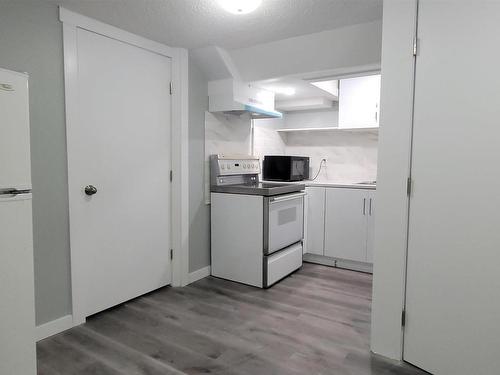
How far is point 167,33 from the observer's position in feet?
8.55

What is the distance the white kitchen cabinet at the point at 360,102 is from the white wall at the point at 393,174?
1961 millimetres

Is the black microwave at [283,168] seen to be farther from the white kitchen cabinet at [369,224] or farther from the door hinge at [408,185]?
the door hinge at [408,185]

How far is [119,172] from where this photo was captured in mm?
2586

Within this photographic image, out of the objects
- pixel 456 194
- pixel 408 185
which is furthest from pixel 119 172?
pixel 456 194

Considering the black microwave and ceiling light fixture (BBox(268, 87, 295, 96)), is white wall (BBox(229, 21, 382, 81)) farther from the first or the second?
the black microwave

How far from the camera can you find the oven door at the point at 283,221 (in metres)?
3.01

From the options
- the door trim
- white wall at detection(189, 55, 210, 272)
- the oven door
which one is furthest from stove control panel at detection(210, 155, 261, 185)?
the oven door

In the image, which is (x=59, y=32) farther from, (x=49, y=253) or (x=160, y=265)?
(x=160, y=265)

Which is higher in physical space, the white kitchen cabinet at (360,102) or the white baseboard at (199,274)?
the white kitchen cabinet at (360,102)

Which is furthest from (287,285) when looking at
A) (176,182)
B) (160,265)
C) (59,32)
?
(59,32)

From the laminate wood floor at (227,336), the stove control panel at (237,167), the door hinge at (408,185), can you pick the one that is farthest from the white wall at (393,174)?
the stove control panel at (237,167)

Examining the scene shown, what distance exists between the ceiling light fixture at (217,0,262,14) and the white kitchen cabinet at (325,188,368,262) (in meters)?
2.15

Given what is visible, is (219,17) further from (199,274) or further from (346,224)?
(346,224)

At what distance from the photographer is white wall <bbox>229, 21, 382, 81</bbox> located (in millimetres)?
2521
